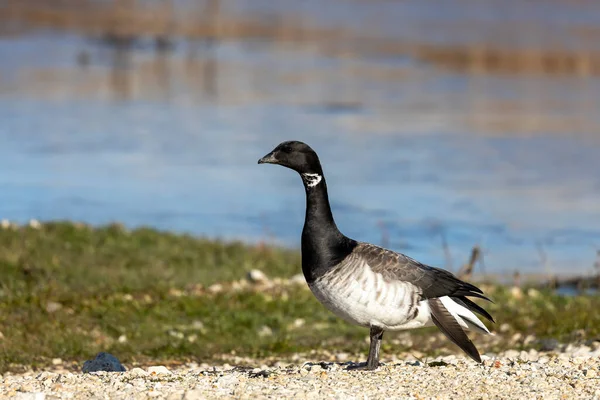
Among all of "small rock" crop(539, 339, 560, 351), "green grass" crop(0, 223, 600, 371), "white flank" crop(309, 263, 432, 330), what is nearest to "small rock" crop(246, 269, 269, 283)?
"green grass" crop(0, 223, 600, 371)

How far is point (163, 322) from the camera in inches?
515

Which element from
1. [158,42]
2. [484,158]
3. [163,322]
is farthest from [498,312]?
[158,42]

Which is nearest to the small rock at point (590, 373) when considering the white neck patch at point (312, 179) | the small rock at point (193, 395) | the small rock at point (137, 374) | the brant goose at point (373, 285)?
the brant goose at point (373, 285)

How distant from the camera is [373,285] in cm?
899

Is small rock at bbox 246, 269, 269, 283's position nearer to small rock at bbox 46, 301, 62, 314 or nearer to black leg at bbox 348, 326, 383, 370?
small rock at bbox 46, 301, 62, 314

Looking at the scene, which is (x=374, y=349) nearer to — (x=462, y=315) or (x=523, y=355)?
(x=462, y=315)

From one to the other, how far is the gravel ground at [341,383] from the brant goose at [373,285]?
33cm

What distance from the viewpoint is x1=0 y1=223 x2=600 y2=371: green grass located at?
12.3 m

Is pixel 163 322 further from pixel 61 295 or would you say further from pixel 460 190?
pixel 460 190

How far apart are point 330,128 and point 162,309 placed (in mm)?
13365

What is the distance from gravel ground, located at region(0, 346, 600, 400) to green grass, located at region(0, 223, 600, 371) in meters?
2.95

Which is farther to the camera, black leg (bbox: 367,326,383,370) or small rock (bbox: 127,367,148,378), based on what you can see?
black leg (bbox: 367,326,383,370)

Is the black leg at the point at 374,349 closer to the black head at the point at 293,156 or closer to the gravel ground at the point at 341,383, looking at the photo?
the gravel ground at the point at 341,383

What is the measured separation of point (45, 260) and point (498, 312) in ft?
20.4
